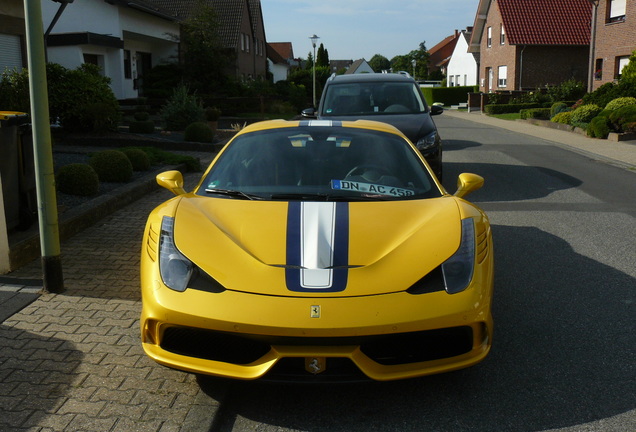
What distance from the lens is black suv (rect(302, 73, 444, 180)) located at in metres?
10.5

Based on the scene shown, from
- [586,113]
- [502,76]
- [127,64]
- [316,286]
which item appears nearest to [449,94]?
[502,76]

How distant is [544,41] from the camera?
1754 inches

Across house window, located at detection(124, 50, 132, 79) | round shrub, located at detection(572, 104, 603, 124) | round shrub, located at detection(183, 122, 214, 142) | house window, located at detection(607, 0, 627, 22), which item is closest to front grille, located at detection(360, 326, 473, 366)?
round shrub, located at detection(183, 122, 214, 142)

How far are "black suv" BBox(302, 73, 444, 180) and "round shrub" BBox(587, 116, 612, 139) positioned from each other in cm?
1092

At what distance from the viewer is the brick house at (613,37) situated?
99.5 ft

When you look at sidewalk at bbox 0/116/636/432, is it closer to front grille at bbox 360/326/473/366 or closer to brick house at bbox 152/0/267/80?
front grille at bbox 360/326/473/366

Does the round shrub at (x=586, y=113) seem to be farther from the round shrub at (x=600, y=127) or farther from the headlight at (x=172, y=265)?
the headlight at (x=172, y=265)

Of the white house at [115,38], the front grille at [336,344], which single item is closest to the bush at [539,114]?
the white house at [115,38]

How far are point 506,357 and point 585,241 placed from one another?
11.5ft

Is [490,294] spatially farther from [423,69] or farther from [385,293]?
[423,69]

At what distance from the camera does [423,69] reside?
317ft

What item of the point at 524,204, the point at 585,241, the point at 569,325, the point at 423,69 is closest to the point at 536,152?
the point at 524,204

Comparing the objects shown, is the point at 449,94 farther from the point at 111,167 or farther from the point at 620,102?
the point at 111,167

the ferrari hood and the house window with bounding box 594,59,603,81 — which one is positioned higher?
the house window with bounding box 594,59,603,81
